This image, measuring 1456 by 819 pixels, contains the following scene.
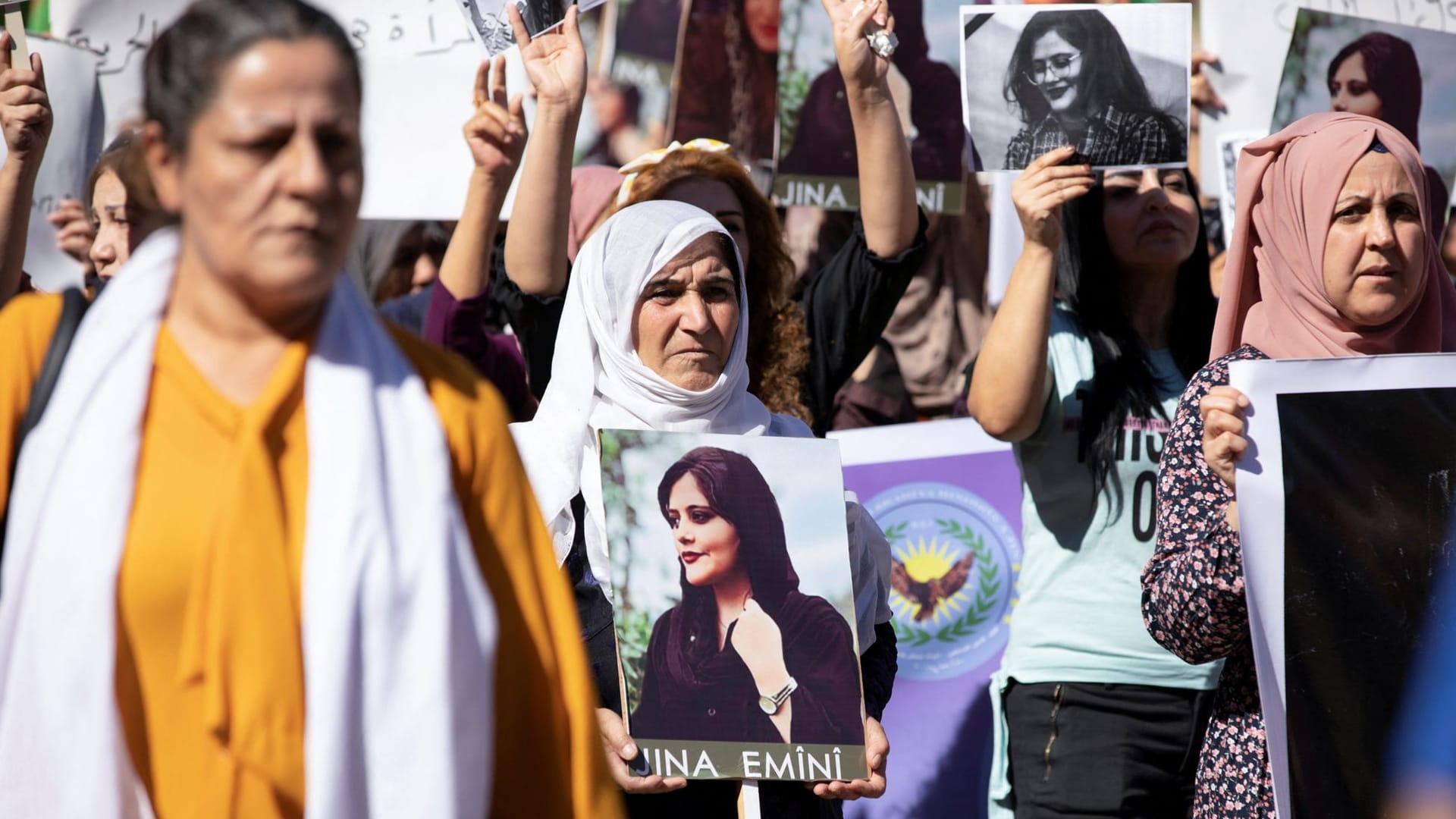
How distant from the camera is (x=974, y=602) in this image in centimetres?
452

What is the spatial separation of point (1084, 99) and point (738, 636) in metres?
1.66

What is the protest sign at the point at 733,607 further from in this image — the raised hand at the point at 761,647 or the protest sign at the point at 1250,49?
the protest sign at the point at 1250,49

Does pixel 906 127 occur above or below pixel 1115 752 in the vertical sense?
above

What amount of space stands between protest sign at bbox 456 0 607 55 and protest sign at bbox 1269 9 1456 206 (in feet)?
6.78

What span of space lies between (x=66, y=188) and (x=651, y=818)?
2774 mm

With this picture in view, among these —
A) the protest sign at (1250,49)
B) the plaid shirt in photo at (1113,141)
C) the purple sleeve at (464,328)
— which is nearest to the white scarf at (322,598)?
the purple sleeve at (464,328)

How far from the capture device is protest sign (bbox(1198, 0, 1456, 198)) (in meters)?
5.04

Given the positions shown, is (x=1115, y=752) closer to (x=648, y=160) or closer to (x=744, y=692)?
(x=744, y=692)

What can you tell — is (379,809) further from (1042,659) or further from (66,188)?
(66,188)

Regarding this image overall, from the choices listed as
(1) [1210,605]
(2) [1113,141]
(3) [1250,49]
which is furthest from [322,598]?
(3) [1250,49]

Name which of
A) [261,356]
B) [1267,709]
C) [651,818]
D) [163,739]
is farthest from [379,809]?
[1267,709]

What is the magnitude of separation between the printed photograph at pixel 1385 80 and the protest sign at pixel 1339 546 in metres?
1.97

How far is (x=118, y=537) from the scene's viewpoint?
74.0 inches

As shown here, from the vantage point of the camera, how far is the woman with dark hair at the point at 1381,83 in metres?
4.72
